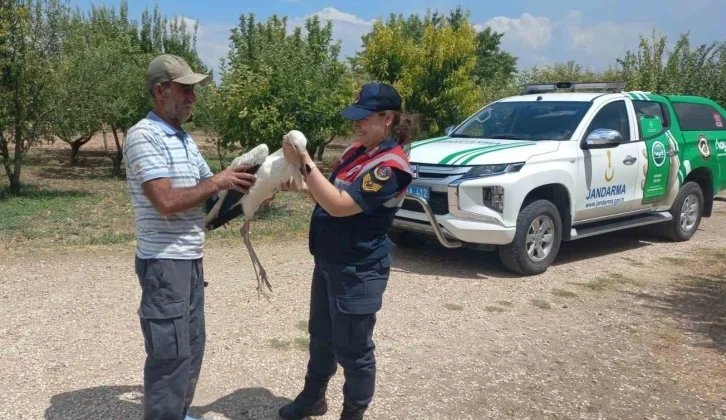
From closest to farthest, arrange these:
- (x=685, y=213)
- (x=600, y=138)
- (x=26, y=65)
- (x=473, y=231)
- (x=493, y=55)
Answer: (x=473, y=231) < (x=600, y=138) < (x=685, y=213) < (x=26, y=65) < (x=493, y=55)

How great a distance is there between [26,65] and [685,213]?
10.4 meters

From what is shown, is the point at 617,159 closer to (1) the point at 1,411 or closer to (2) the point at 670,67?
(1) the point at 1,411

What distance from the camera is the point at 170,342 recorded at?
9.11 feet

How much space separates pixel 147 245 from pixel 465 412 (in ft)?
6.66

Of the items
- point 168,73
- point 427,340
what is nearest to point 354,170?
point 168,73

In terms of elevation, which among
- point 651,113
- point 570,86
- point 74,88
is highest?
point 74,88

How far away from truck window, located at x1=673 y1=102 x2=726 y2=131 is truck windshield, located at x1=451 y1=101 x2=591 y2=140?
1915mm

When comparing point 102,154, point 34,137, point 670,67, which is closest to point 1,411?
point 34,137

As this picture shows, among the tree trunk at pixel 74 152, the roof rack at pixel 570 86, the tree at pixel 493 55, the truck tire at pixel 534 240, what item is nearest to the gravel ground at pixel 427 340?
the truck tire at pixel 534 240

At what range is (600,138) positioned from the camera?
6711 millimetres

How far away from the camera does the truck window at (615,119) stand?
717cm

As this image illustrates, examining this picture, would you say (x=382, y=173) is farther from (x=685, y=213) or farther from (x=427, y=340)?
(x=685, y=213)

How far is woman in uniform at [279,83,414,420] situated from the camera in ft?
9.29

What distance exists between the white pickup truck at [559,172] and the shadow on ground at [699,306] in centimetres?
106
